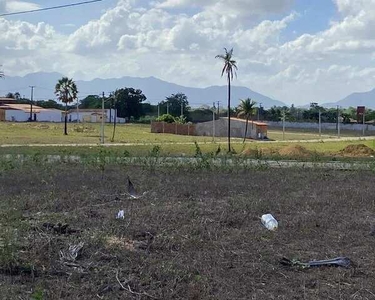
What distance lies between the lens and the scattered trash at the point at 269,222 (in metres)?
9.49

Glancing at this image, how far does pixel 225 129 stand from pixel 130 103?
35853 millimetres

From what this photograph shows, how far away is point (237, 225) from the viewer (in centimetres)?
970

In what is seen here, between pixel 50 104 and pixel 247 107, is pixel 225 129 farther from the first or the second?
pixel 50 104

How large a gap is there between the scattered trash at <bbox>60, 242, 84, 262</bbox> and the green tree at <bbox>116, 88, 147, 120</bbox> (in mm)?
102461

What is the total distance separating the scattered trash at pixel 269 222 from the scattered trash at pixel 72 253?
3335 mm

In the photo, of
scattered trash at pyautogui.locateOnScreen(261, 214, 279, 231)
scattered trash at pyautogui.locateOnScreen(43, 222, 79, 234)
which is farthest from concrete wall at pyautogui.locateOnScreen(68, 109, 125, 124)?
scattered trash at pyautogui.locateOnScreen(43, 222, 79, 234)

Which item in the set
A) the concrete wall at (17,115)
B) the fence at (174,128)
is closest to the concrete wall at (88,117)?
the concrete wall at (17,115)

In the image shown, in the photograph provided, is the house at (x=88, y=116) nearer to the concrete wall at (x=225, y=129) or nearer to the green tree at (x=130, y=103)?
the green tree at (x=130, y=103)

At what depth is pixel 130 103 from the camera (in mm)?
114500

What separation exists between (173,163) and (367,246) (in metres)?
14.2

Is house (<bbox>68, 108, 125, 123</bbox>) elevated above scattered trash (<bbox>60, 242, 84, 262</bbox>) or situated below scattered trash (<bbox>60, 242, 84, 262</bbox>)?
above

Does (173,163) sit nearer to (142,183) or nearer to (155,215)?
(142,183)

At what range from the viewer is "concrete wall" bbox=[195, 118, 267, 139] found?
79506 millimetres

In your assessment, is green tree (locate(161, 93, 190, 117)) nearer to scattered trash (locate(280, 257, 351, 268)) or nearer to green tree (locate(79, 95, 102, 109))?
green tree (locate(79, 95, 102, 109))
